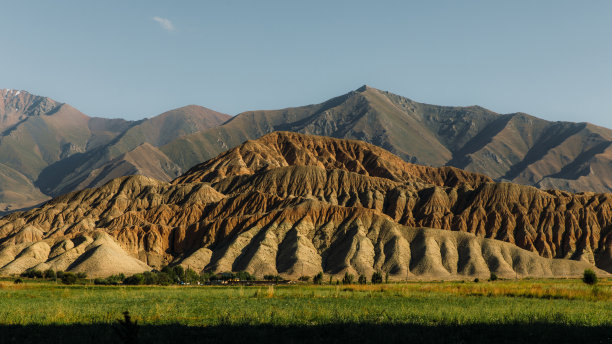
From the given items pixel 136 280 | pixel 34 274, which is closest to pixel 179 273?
pixel 34 274

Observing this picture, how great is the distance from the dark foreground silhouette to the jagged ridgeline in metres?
106

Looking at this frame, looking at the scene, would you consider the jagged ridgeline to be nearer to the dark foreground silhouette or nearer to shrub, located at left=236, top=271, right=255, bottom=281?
shrub, located at left=236, top=271, right=255, bottom=281

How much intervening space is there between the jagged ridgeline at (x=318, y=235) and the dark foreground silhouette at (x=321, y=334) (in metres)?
106

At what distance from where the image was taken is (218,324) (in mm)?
29828

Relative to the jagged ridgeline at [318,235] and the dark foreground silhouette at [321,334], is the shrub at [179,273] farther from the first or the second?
the dark foreground silhouette at [321,334]

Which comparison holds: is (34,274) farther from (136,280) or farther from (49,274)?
(136,280)

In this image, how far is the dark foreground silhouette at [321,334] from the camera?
85.6 ft

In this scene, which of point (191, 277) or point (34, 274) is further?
point (34, 274)

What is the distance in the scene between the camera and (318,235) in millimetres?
155500

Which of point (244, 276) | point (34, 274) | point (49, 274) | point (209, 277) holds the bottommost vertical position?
point (49, 274)

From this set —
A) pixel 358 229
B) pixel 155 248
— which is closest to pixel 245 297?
pixel 358 229

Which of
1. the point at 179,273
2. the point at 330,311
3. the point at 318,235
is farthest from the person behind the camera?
the point at 318,235

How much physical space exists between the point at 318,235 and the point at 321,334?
12818 cm

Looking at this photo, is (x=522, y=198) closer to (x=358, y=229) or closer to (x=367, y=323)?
(x=358, y=229)
